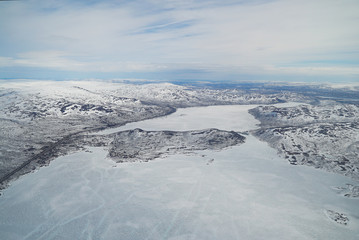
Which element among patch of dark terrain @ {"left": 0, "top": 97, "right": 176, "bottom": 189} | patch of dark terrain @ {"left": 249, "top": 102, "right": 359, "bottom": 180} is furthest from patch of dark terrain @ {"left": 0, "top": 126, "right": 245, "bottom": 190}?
patch of dark terrain @ {"left": 249, "top": 102, "right": 359, "bottom": 180}

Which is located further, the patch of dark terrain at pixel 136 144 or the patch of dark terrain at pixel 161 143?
the patch of dark terrain at pixel 161 143

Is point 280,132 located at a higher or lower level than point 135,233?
higher

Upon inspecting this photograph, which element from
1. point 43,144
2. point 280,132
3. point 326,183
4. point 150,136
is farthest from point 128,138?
point 326,183

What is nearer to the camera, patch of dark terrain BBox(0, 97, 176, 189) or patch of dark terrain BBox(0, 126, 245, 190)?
patch of dark terrain BBox(0, 97, 176, 189)

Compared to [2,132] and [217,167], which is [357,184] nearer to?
[217,167]

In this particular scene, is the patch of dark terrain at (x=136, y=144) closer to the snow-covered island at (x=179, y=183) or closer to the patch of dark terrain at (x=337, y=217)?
the snow-covered island at (x=179, y=183)

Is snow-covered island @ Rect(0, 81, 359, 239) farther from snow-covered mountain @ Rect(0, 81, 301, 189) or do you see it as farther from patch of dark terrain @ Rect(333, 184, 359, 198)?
snow-covered mountain @ Rect(0, 81, 301, 189)

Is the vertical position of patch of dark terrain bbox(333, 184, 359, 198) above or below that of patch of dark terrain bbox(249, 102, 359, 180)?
below

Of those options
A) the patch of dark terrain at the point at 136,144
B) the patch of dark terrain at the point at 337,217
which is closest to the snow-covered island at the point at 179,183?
the patch of dark terrain at the point at 337,217
